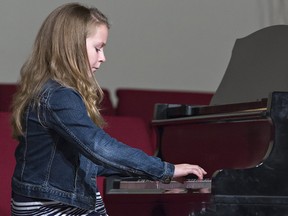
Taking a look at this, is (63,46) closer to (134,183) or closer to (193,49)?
(134,183)

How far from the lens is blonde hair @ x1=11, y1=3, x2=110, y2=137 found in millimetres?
2613

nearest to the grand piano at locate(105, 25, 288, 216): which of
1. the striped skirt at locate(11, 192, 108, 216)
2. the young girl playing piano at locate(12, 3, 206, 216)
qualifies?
the young girl playing piano at locate(12, 3, 206, 216)

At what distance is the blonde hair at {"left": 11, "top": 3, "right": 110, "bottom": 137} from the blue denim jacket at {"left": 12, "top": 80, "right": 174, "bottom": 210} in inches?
1.4

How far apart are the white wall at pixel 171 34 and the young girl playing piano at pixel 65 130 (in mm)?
2573

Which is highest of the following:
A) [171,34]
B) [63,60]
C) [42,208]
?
[171,34]

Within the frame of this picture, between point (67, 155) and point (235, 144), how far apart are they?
0.57 m

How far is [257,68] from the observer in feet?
10.7

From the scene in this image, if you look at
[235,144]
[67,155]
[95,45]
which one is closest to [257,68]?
[235,144]

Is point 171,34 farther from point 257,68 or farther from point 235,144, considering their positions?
point 235,144

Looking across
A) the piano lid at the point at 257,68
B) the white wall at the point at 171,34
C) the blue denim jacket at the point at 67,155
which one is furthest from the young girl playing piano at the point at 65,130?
the white wall at the point at 171,34

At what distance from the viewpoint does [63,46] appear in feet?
8.66

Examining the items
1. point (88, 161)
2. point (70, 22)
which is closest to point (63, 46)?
point (70, 22)

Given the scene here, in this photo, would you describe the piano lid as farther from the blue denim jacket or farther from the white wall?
the white wall

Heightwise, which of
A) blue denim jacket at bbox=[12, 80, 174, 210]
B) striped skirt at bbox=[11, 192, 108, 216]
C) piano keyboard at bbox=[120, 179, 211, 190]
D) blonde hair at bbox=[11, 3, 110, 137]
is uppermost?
blonde hair at bbox=[11, 3, 110, 137]
